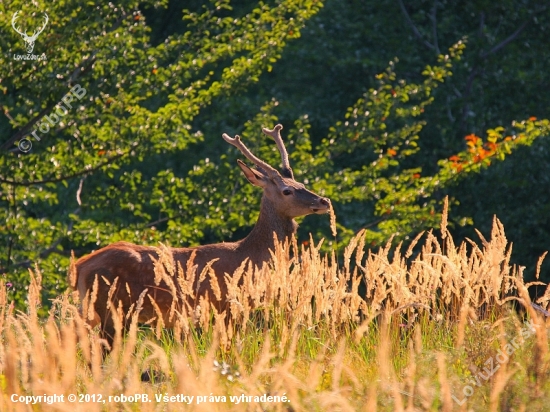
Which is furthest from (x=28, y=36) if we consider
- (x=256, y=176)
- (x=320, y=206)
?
(x=320, y=206)

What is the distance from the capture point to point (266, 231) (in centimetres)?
852

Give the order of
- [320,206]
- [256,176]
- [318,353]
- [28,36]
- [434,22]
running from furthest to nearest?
[434,22] < [28,36] < [256,176] < [320,206] < [318,353]

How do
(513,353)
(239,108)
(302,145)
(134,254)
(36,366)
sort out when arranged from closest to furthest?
(36,366)
(513,353)
(134,254)
(302,145)
(239,108)

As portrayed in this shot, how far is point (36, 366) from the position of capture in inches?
146

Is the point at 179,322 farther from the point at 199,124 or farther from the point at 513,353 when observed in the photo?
the point at 199,124

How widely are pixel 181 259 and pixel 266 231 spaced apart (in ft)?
3.61

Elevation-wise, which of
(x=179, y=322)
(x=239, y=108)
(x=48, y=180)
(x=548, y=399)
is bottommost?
(x=548, y=399)

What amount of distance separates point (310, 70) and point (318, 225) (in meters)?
3.98

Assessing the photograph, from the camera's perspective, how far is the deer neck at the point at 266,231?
27.2 ft

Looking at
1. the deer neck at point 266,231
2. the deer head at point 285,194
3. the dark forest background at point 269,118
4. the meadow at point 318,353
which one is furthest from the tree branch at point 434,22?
the meadow at point 318,353

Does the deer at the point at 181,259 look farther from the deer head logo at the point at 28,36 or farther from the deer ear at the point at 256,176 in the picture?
the deer head logo at the point at 28,36

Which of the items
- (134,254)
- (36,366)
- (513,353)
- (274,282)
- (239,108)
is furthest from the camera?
(239,108)

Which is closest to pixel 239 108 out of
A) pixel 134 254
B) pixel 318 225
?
pixel 318 225

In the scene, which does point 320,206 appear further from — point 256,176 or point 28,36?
point 28,36
